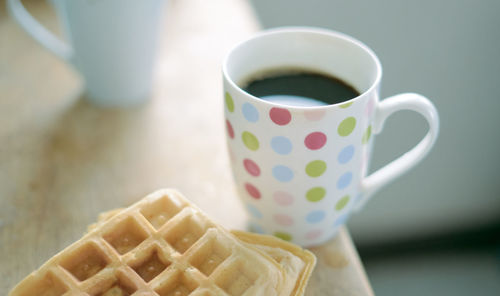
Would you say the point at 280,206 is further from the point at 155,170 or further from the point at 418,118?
the point at 418,118

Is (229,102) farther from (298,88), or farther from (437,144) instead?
(437,144)

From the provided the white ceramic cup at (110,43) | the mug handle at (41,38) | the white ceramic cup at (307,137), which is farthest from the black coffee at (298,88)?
the mug handle at (41,38)

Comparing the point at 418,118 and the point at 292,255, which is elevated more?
the point at 292,255

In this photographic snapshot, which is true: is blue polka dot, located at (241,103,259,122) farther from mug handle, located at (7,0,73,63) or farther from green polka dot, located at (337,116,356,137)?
mug handle, located at (7,0,73,63)

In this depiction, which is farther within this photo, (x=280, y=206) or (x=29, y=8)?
(x=29, y=8)

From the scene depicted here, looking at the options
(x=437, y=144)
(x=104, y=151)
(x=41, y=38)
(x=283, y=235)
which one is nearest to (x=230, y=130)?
(x=283, y=235)

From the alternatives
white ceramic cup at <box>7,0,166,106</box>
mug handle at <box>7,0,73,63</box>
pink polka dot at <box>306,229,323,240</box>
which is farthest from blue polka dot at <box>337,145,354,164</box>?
mug handle at <box>7,0,73,63</box>

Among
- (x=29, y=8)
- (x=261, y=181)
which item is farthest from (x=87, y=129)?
(x=29, y=8)

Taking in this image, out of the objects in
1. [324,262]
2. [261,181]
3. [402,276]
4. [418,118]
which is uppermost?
[261,181]
